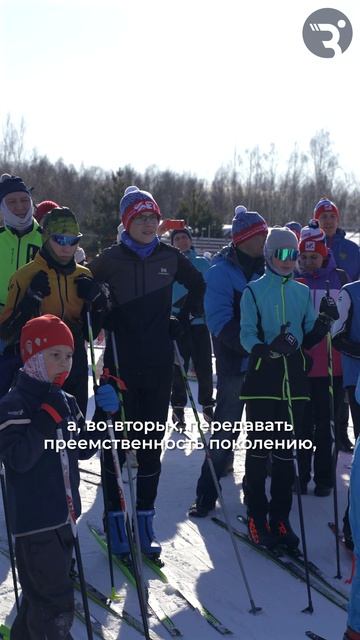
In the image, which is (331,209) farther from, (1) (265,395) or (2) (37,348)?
(2) (37,348)

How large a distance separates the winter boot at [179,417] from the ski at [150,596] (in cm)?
264

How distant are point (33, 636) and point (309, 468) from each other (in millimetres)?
2952

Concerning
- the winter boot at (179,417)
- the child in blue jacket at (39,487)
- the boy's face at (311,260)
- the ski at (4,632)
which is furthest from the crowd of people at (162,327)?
the winter boot at (179,417)

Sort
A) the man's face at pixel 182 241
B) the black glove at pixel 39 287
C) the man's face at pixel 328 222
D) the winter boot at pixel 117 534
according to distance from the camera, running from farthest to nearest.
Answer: the man's face at pixel 182 241 < the man's face at pixel 328 222 < the winter boot at pixel 117 534 < the black glove at pixel 39 287

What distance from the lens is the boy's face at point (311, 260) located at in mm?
5195

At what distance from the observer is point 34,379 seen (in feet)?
9.70

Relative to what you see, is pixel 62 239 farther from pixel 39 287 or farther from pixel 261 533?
pixel 261 533

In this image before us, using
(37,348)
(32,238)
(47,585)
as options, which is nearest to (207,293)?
(32,238)

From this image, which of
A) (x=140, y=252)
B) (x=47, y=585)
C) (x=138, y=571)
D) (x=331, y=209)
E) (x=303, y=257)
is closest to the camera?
(x=47, y=585)

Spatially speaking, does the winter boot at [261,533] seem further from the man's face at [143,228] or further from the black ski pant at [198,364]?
the black ski pant at [198,364]

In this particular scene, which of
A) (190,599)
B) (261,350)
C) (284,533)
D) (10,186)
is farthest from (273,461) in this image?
(10,186)

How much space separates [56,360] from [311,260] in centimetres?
275

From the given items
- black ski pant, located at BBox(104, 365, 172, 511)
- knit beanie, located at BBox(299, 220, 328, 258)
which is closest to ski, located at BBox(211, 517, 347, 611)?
black ski pant, located at BBox(104, 365, 172, 511)

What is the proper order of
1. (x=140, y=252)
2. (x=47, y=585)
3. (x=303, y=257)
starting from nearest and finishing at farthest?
(x=47, y=585)
(x=140, y=252)
(x=303, y=257)
